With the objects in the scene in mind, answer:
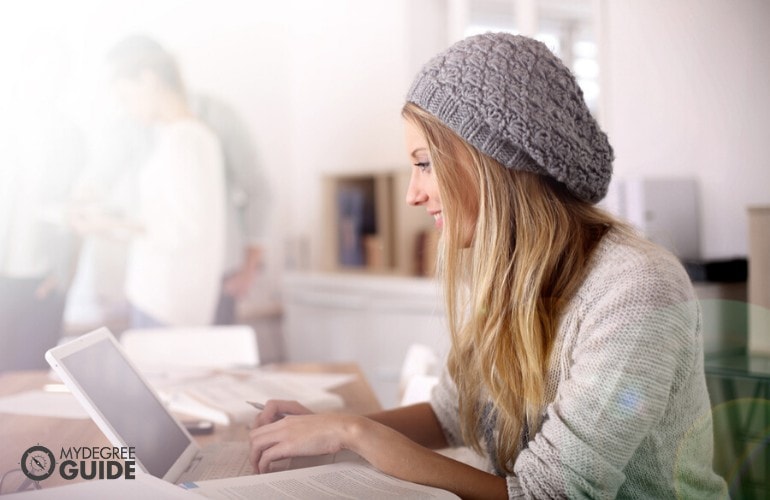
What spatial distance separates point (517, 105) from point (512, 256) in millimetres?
181

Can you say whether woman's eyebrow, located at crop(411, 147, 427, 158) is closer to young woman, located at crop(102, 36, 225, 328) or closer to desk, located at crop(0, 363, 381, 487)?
desk, located at crop(0, 363, 381, 487)

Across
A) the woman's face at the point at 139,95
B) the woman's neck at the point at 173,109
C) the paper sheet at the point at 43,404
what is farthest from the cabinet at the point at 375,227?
A: the paper sheet at the point at 43,404

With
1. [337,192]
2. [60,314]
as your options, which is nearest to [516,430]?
[60,314]

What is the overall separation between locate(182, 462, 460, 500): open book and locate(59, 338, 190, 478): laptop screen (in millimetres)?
88

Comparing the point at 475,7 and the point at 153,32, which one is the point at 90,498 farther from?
the point at 153,32

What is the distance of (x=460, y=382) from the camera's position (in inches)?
42.2

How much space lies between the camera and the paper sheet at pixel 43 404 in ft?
2.99

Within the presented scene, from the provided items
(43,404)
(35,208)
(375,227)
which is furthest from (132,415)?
(375,227)

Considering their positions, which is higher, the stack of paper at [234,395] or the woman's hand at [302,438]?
the woman's hand at [302,438]

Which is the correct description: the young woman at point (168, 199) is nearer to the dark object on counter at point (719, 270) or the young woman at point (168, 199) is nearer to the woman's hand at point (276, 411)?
the woman's hand at point (276, 411)

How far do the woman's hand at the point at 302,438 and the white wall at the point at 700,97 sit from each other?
0.64 metres

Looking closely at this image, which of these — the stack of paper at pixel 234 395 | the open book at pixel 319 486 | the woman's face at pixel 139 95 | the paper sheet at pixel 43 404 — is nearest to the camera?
the open book at pixel 319 486

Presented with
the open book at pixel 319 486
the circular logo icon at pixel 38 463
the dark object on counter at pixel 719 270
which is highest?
the dark object on counter at pixel 719 270

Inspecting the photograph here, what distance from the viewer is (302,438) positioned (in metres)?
0.84
